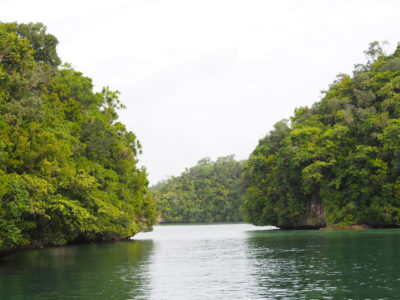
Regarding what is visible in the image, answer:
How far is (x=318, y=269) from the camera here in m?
25.6

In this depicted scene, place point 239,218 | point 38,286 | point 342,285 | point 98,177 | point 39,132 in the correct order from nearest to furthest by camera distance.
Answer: point 342,285 < point 38,286 < point 39,132 < point 98,177 < point 239,218

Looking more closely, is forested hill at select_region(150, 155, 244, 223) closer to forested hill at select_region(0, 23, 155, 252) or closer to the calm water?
forested hill at select_region(0, 23, 155, 252)

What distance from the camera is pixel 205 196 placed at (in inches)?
7018

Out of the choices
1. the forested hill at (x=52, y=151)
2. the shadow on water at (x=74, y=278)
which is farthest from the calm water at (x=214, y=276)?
the forested hill at (x=52, y=151)

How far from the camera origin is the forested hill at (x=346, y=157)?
69.3m

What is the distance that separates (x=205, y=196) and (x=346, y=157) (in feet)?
352

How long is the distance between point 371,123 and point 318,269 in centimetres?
5019

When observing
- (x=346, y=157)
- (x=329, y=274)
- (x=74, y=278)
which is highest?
(x=346, y=157)

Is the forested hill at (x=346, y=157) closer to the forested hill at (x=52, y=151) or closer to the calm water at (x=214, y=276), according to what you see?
the forested hill at (x=52, y=151)

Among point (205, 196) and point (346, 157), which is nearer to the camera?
point (346, 157)

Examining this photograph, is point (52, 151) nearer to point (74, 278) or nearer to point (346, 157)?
point (74, 278)

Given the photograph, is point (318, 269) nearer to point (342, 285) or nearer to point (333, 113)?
point (342, 285)

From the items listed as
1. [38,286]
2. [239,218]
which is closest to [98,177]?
[38,286]

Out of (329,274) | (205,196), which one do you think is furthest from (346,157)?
(205,196)
